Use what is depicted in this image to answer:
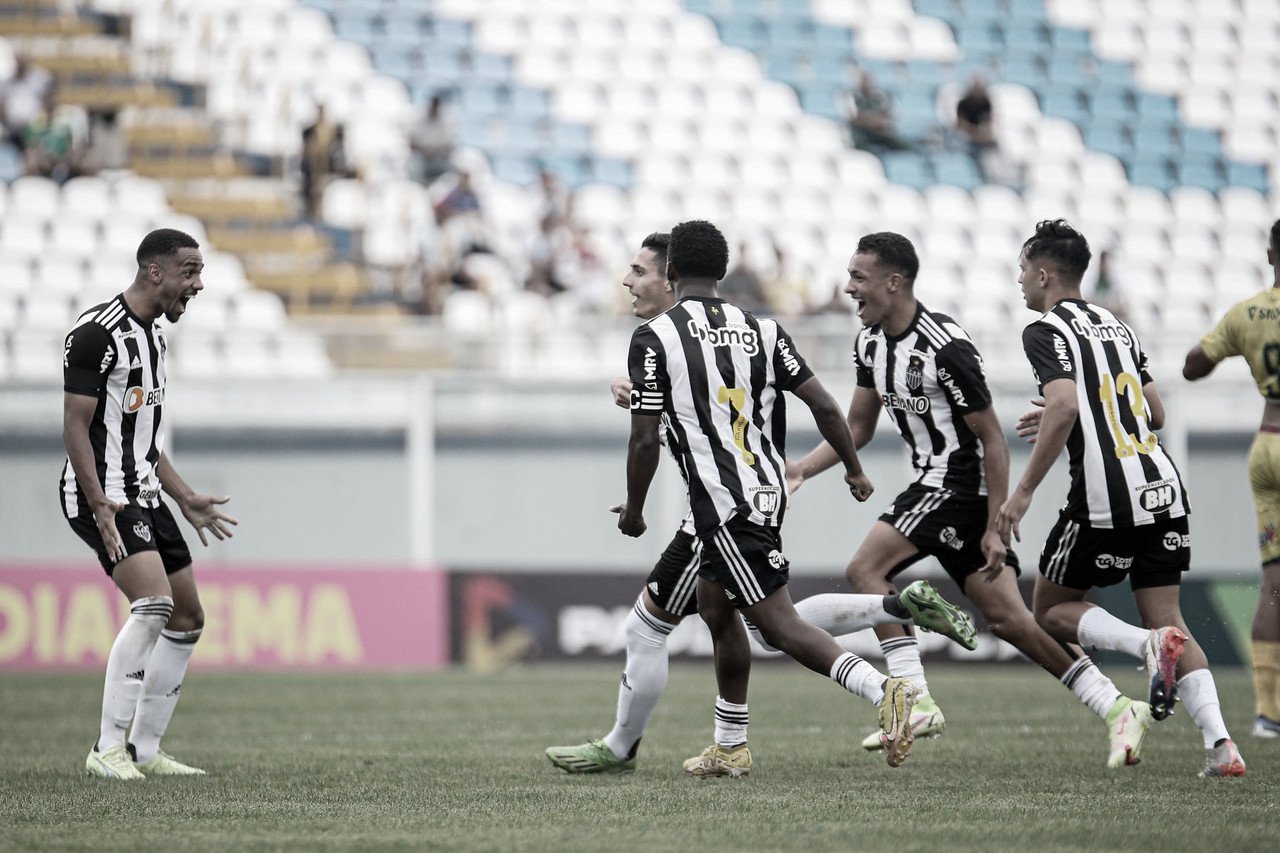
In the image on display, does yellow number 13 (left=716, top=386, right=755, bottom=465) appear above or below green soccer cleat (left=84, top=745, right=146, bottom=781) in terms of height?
above

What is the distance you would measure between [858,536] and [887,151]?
262 inches

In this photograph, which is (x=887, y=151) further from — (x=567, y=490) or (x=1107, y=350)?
(x=1107, y=350)

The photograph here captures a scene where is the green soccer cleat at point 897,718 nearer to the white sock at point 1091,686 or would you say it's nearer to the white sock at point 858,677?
the white sock at point 858,677

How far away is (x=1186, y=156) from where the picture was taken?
23594mm

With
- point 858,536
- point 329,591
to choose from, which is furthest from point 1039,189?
point 329,591

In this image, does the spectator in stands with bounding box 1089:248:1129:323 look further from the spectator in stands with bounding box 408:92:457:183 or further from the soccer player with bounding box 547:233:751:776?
the soccer player with bounding box 547:233:751:776

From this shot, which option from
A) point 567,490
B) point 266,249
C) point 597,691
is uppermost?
point 266,249

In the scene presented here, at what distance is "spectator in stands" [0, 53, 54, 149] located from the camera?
19750 millimetres

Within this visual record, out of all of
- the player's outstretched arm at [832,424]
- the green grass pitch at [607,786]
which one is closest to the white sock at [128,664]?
the green grass pitch at [607,786]

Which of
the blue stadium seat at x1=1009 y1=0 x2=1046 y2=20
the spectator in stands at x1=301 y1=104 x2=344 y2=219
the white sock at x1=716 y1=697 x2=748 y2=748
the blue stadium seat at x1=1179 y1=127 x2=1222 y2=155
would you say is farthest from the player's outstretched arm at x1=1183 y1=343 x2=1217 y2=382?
the blue stadium seat at x1=1009 y1=0 x2=1046 y2=20

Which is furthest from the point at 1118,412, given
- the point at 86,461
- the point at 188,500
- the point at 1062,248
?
the point at 86,461

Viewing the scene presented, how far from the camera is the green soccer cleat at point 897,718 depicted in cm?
621

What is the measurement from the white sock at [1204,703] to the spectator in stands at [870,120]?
1623 centimetres

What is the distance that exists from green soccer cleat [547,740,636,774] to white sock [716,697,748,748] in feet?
1.62
